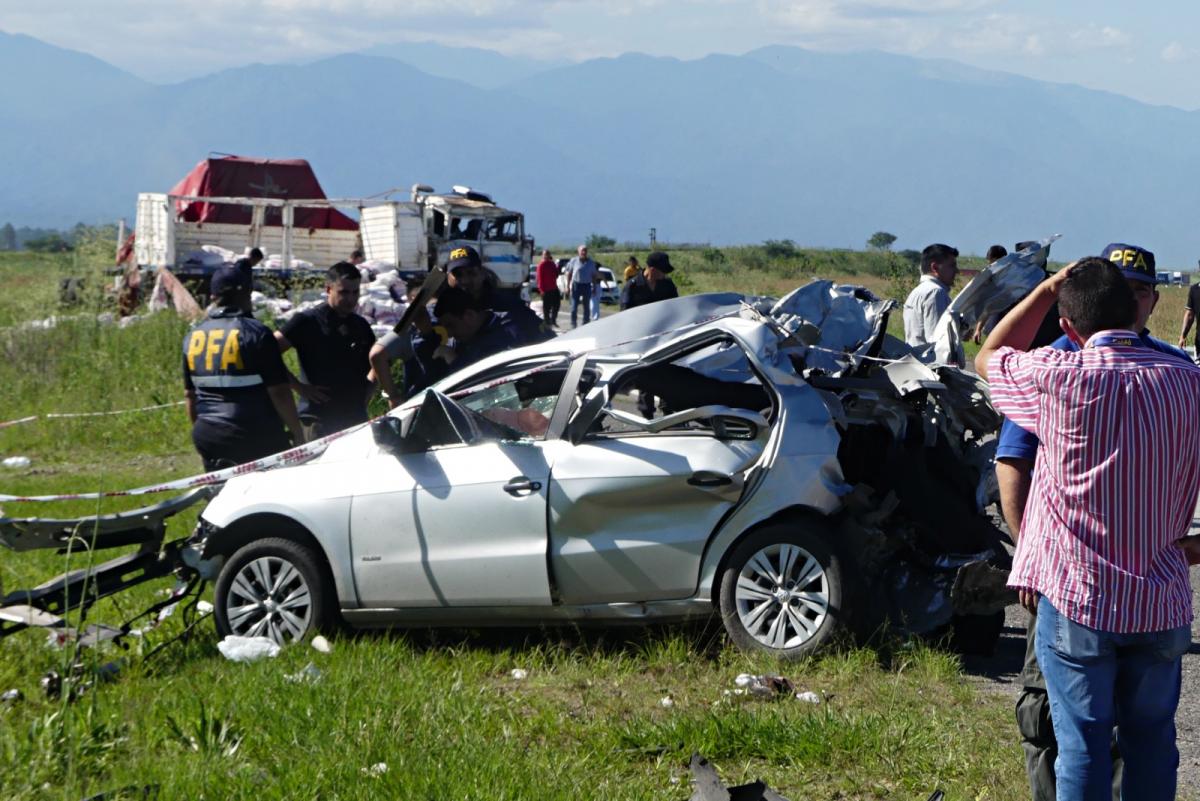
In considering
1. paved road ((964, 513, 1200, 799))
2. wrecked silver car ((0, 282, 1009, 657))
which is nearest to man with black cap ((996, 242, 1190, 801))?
paved road ((964, 513, 1200, 799))

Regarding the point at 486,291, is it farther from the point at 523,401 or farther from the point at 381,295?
the point at 381,295

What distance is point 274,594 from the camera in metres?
6.62

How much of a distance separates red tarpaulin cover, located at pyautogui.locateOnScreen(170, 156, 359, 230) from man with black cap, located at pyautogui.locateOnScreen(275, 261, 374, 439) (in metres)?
22.8

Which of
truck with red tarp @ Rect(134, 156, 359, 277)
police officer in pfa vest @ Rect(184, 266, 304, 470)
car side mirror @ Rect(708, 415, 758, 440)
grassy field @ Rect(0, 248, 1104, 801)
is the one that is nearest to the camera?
grassy field @ Rect(0, 248, 1104, 801)

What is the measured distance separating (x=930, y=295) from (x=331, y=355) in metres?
4.63

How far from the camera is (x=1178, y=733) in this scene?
5457 millimetres

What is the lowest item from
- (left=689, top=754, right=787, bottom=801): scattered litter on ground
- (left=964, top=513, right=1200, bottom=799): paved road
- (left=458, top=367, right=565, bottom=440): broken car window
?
(left=964, top=513, right=1200, bottom=799): paved road

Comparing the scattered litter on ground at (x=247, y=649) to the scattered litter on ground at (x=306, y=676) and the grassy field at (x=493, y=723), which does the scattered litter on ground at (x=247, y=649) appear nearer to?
the grassy field at (x=493, y=723)

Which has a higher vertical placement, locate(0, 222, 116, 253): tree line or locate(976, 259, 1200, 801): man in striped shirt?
locate(0, 222, 116, 253): tree line

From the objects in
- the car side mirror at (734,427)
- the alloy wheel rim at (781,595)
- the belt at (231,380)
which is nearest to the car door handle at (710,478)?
the car side mirror at (734,427)

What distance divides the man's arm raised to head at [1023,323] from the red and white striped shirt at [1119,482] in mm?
663

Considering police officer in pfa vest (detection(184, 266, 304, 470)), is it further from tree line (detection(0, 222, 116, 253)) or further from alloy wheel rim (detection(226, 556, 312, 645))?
tree line (detection(0, 222, 116, 253))

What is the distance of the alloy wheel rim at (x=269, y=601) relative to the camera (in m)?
6.59

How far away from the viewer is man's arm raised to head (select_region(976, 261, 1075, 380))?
4191 mm
